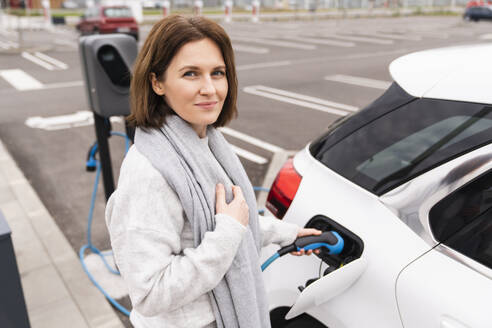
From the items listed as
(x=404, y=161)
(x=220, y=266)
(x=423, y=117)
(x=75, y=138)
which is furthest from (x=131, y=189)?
(x=75, y=138)

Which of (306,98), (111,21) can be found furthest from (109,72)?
(111,21)

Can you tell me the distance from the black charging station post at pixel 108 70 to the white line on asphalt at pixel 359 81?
306 inches

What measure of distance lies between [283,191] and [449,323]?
2.99 feet

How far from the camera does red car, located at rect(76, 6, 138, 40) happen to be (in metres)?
17.8

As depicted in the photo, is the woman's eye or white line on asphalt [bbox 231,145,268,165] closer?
the woman's eye

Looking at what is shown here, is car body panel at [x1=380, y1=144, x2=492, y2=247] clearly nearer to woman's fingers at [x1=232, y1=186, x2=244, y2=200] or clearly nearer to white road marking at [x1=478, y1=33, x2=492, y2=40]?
woman's fingers at [x1=232, y1=186, x2=244, y2=200]

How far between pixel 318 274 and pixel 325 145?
60cm

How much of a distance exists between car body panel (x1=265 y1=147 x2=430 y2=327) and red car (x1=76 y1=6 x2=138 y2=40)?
17.3m

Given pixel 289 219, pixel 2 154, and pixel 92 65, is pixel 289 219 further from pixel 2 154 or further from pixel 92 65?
pixel 2 154

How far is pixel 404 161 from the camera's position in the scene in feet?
5.51

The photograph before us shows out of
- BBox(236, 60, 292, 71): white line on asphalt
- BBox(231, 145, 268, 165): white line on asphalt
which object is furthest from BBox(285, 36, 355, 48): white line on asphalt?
BBox(231, 145, 268, 165): white line on asphalt

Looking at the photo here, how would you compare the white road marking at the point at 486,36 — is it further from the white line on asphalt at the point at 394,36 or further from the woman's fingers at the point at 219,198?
the woman's fingers at the point at 219,198

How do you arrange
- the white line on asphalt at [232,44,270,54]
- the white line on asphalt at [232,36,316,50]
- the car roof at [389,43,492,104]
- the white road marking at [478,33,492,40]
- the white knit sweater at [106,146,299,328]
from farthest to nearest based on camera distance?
the white road marking at [478,33,492,40], the white line on asphalt at [232,36,316,50], the white line on asphalt at [232,44,270,54], the car roof at [389,43,492,104], the white knit sweater at [106,146,299,328]

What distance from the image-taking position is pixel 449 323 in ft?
4.23
